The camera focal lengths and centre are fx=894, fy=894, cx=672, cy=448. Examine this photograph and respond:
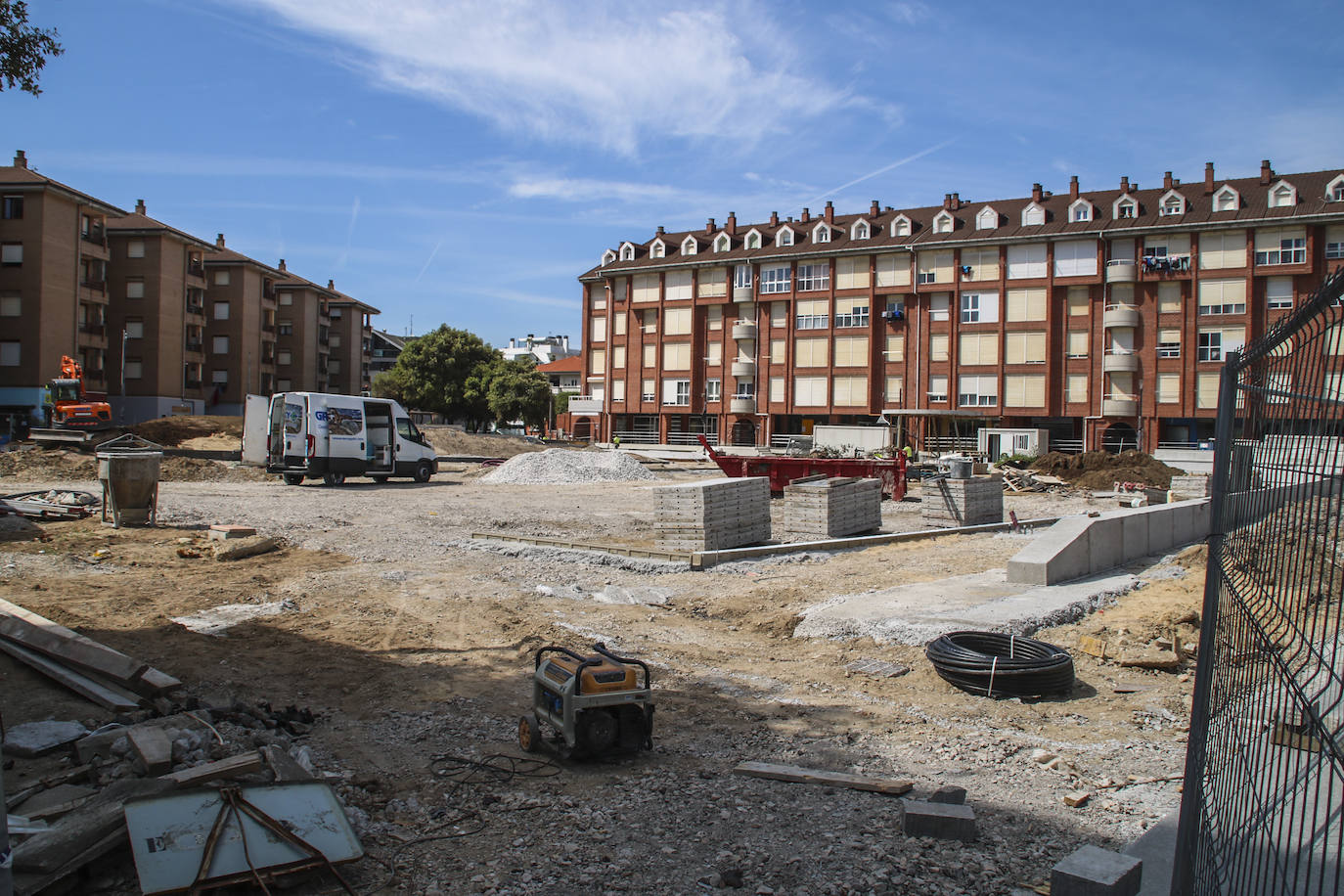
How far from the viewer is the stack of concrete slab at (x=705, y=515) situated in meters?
14.7

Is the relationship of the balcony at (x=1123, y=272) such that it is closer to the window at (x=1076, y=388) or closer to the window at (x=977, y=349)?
the window at (x=1076, y=388)

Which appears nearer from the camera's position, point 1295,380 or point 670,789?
point 1295,380

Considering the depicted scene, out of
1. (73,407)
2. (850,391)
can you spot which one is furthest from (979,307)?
(73,407)

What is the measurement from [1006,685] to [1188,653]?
2271 mm

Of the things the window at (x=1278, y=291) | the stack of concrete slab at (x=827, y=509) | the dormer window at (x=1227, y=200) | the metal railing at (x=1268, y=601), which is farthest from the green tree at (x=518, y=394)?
the metal railing at (x=1268, y=601)

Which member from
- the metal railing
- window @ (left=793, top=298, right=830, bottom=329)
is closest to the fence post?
the metal railing

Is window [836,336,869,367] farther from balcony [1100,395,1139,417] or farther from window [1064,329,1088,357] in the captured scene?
balcony [1100,395,1139,417]

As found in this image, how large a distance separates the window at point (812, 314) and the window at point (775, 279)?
173cm

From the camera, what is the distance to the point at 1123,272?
48438 mm

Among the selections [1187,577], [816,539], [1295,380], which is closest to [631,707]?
[1295,380]

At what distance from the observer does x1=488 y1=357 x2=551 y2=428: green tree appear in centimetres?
7138

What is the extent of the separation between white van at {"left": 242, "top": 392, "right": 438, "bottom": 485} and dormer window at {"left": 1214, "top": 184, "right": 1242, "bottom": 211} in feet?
145

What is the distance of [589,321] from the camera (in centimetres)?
6694

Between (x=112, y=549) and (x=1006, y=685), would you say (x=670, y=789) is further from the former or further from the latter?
(x=112, y=549)
